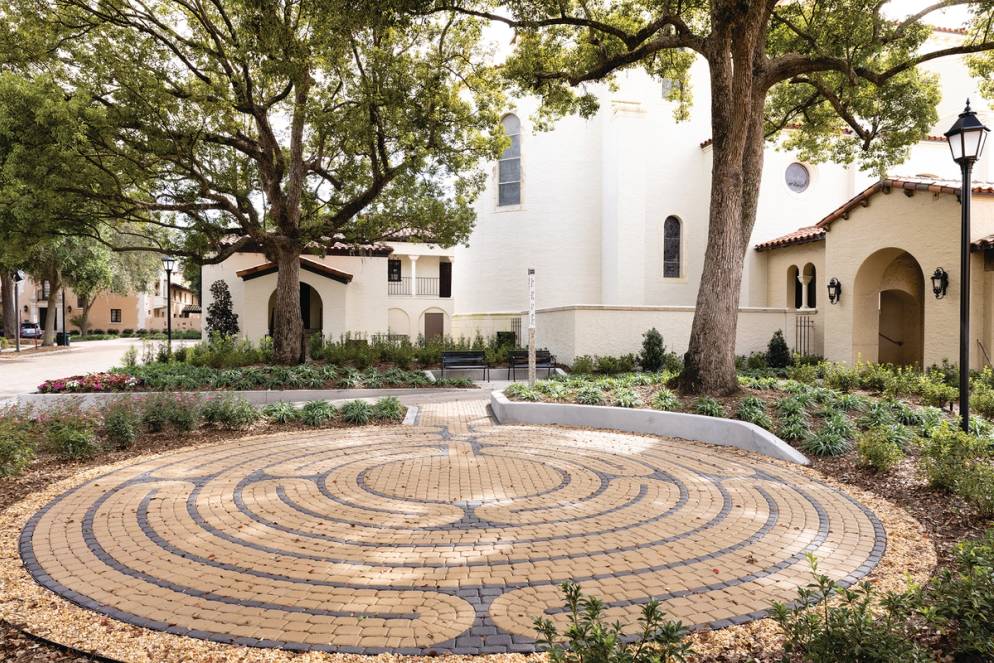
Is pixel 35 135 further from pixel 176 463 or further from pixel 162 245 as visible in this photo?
pixel 176 463

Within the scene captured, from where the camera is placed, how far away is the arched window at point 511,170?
26.1 meters

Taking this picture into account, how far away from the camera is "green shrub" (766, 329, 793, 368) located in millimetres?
19219

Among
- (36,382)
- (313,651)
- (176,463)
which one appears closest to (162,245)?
(36,382)

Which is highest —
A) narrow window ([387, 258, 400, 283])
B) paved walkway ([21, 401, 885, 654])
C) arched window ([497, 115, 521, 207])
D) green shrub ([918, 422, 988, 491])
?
arched window ([497, 115, 521, 207])

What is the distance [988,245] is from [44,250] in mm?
37874

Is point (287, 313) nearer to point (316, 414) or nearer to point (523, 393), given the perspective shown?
point (316, 414)

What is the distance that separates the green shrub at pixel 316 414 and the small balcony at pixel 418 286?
60.7ft

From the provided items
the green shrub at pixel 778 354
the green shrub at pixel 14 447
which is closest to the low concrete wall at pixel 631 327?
the green shrub at pixel 778 354

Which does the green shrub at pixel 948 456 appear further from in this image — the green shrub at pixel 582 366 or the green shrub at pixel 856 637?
the green shrub at pixel 582 366

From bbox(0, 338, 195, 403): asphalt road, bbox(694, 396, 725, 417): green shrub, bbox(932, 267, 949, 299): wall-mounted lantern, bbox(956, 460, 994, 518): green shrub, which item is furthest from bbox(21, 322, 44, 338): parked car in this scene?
bbox(956, 460, 994, 518): green shrub

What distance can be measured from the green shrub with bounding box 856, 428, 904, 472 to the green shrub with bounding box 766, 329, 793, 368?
42.0 feet

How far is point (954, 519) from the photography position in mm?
5316

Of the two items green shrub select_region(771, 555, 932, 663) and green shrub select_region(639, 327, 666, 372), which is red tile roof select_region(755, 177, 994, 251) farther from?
green shrub select_region(771, 555, 932, 663)

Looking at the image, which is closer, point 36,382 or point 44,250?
point 36,382
